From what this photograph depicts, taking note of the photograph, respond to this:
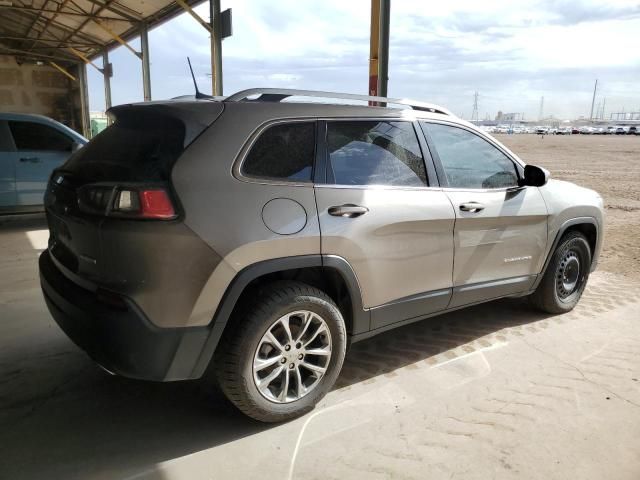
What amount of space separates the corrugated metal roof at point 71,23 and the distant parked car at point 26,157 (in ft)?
18.7

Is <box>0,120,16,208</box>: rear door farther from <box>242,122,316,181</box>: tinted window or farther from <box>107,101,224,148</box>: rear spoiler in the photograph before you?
<box>242,122,316,181</box>: tinted window

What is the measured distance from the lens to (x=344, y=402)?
9.78 feet

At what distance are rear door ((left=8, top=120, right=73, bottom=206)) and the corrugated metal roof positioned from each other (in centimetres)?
571

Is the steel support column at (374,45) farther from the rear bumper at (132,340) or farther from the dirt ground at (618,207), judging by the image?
the rear bumper at (132,340)

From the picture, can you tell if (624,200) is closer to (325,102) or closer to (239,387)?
(325,102)

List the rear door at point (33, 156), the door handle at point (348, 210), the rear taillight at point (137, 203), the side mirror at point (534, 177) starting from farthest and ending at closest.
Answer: the rear door at point (33, 156)
the side mirror at point (534, 177)
the door handle at point (348, 210)
the rear taillight at point (137, 203)

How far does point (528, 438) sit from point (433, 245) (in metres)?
1.21

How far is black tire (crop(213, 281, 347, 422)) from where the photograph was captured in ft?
8.16

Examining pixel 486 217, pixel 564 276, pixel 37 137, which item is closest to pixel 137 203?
pixel 486 217

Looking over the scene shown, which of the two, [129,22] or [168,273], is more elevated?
[129,22]

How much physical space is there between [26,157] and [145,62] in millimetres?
9016

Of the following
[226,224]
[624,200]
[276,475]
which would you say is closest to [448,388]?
[276,475]

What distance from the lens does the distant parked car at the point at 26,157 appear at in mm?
7316

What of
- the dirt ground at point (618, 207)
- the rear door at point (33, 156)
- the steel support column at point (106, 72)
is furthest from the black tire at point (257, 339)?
the steel support column at point (106, 72)
